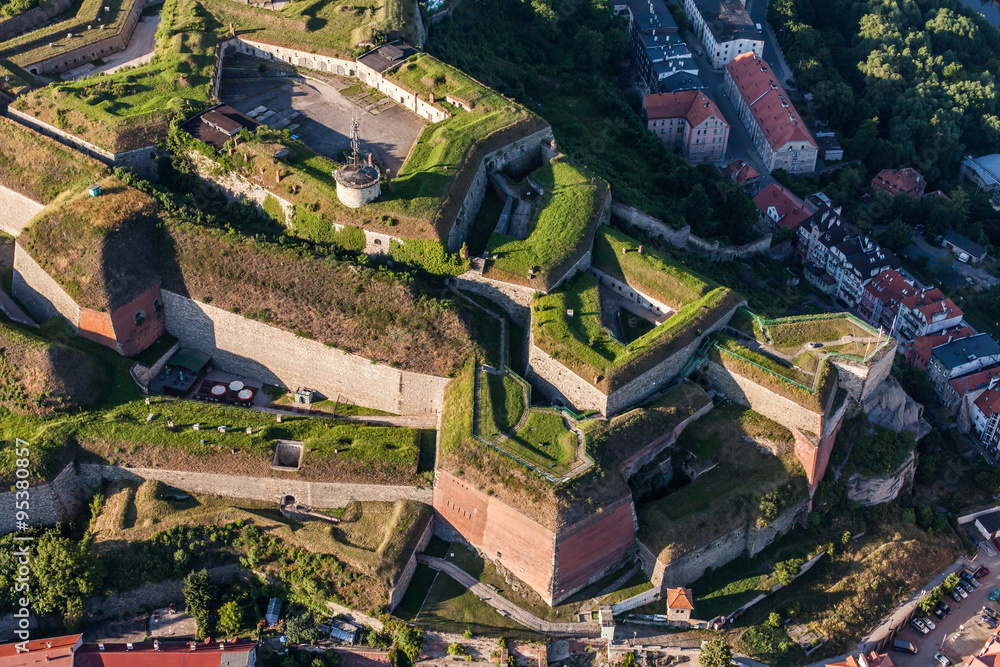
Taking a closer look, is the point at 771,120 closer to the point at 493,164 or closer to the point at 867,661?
the point at 493,164

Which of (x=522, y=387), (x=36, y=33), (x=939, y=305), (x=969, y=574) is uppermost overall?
(x=36, y=33)

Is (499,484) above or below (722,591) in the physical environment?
above

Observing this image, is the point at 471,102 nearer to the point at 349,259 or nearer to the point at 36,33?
the point at 349,259

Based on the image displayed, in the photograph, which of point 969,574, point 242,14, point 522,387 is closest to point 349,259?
point 522,387

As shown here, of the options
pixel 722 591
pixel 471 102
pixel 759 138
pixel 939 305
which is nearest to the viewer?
pixel 722 591

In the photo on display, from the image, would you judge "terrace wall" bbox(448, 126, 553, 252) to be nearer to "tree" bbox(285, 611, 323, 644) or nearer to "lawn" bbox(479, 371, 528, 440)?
"lawn" bbox(479, 371, 528, 440)

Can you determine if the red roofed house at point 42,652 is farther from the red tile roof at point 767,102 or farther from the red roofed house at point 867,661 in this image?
the red tile roof at point 767,102

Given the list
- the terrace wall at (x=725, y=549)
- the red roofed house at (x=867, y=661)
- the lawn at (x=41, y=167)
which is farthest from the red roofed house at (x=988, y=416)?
the lawn at (x=41, y=167)

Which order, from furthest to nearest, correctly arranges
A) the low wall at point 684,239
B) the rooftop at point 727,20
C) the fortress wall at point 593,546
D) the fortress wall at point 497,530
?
the rooftop at point 727,20 → the low wall at point 684,239 → the fortress wall at point 497,530 → the fortress wall at point 593,546
